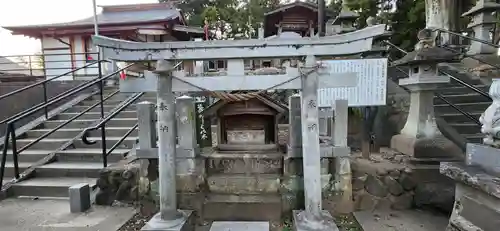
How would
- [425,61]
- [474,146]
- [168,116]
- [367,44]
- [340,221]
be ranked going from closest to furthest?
[474,146]
[367,44]
[168,116]
[340,221]
[425,61]

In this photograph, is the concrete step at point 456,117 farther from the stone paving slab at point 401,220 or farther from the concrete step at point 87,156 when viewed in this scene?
the concrete step at point 87,156

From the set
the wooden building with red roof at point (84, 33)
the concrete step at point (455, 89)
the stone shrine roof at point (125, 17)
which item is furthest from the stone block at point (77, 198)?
the stone shrine roof at point (125, 17)

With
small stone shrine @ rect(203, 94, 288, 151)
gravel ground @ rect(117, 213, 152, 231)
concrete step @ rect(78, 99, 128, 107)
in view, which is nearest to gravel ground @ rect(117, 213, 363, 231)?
gravel ground @ rect(117, 213, 152, 231)

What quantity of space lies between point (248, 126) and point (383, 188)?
218 centimetres

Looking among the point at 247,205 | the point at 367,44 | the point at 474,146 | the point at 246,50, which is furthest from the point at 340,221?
the point at 246,50

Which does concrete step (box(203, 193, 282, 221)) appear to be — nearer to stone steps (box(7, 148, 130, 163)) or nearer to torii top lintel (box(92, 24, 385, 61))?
torii top lintel (box(92, 24, 385, 61))

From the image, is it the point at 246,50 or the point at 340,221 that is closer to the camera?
the point at 246,50

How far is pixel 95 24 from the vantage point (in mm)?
13039

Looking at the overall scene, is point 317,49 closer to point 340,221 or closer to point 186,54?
point 186,54

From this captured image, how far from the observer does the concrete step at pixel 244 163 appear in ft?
14.0

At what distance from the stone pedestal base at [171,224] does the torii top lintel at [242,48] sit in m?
1.94

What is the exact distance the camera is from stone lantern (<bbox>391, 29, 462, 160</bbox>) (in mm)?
4453

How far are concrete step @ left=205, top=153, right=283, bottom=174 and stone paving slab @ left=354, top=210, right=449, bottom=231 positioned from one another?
135cm

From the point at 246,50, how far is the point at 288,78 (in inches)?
23.3
